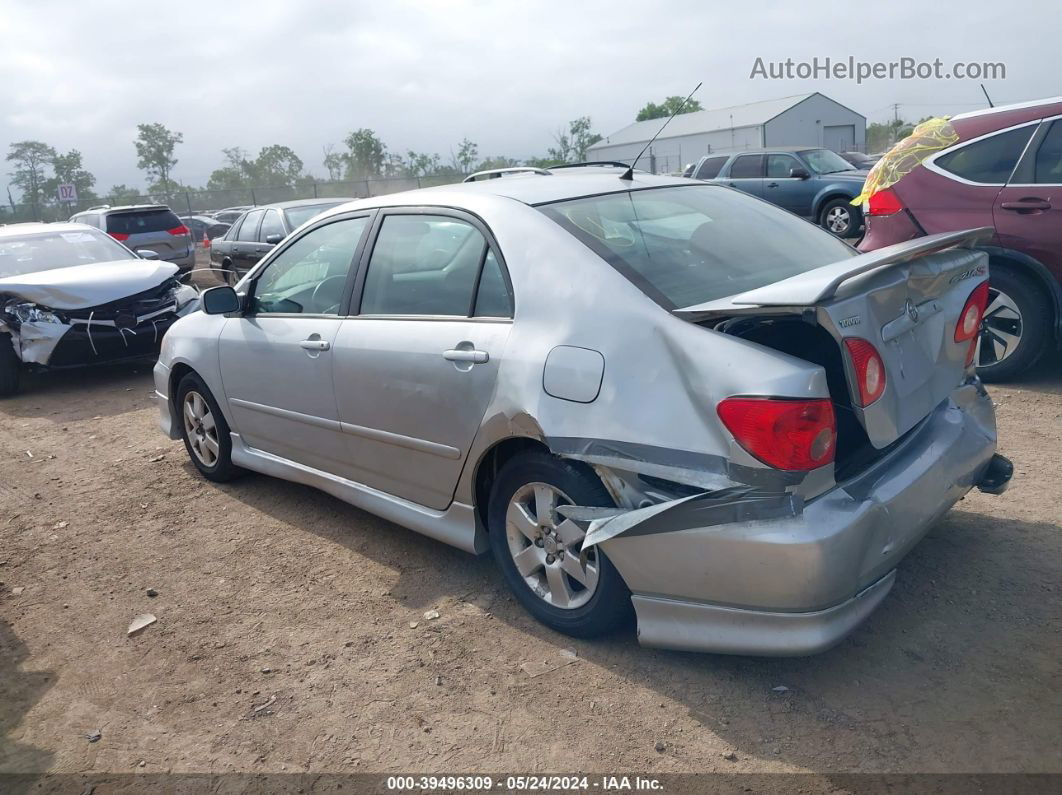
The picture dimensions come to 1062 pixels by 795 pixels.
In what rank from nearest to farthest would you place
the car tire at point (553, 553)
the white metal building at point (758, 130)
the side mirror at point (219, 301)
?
the car tire at point (553, 553), the side mirror at point (219, 301), the white metal building at point (758, 130)

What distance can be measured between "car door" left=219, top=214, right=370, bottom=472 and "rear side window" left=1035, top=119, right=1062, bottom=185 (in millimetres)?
4511

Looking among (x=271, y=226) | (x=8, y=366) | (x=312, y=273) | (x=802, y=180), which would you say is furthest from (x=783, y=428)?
(x=802, y=180)

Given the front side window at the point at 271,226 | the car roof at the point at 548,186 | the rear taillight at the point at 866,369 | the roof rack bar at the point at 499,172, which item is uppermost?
the roof rack bar at the point at 499,172

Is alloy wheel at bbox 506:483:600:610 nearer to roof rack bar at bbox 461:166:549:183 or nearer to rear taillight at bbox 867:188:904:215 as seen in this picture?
roof rack bar at bbox 461:166:549:183

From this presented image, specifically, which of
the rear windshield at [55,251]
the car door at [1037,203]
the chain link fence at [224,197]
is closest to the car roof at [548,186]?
the car door at [1037,203]

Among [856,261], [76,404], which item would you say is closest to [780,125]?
[76,404]

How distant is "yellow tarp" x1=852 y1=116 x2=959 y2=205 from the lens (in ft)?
20.8

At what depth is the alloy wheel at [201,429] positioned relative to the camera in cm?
539

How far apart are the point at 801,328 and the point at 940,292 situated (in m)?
0.63

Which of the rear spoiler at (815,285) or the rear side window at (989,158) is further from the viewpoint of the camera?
the rear side window at (989,158)

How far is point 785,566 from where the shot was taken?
267 cm

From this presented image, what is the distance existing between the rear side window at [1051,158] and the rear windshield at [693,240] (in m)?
2.80

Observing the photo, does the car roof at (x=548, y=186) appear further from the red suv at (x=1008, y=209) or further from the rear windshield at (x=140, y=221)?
the rear windshield at (x=140, y=221)

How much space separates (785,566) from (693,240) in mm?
1438
